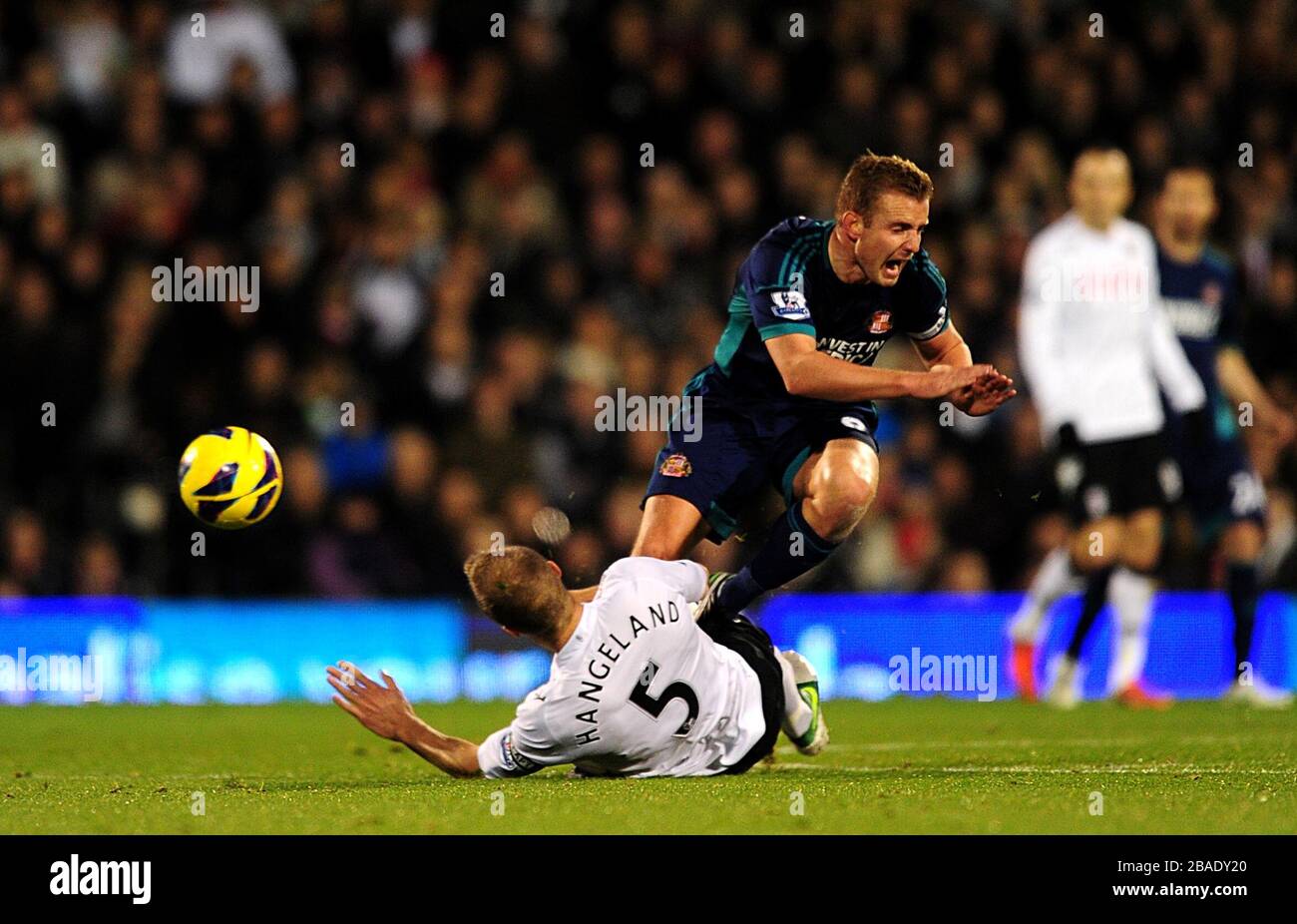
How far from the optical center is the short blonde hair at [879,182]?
6.71 m

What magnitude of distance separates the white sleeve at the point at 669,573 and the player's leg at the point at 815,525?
53 centimetres

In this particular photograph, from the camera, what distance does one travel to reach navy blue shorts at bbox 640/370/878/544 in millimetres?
7441

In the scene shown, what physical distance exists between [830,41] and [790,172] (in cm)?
149

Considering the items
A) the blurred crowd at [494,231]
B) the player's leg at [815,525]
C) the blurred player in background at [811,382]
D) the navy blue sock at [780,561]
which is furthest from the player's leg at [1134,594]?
the navy blue sock at [780,561]

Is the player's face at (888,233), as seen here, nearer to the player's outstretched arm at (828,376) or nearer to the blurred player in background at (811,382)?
the blurred player in background at (811,382)

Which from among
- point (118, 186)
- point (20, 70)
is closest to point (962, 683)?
point (118, 186)

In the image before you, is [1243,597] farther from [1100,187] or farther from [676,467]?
[676,467]

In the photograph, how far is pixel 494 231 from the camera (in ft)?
45.3

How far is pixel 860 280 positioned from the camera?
7.08 m

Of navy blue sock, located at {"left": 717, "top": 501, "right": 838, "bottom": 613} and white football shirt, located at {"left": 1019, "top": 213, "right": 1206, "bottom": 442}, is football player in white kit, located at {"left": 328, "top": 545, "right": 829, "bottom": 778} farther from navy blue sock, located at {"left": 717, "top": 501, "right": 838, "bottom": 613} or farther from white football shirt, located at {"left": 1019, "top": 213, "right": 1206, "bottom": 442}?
white football shirt, located at {"left": 1019, "top": 213, "right": 1206, "bottom": 442}

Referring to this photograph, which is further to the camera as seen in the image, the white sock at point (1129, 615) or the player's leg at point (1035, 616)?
the player's leg at point (1035, 616)

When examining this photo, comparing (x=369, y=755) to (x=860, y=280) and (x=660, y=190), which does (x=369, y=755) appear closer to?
(x=860, y=280)

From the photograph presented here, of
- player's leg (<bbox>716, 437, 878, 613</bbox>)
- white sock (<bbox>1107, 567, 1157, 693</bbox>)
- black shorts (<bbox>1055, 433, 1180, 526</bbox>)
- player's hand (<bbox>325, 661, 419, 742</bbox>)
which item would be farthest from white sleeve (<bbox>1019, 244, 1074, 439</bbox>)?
player's hand (<bbox>325, 661, 419, 742</bbox>)

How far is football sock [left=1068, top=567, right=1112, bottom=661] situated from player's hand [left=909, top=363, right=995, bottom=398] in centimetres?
362
